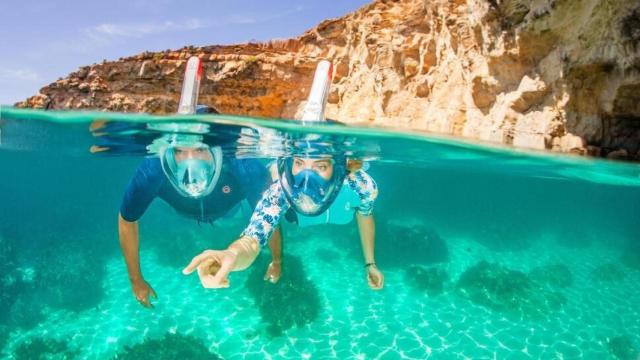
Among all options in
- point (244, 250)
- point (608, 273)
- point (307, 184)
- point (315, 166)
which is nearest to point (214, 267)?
point (244, 250)

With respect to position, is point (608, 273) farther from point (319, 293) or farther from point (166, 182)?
point (166, 182)

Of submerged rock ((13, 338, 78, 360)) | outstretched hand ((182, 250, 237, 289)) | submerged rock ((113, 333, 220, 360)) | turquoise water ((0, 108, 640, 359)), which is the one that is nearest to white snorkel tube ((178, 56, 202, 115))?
turquoise water ((0, 108, 640, 359))

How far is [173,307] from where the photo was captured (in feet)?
36.4

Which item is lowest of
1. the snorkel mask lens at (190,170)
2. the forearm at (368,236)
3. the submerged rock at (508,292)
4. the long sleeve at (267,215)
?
the submerged rock at (508,292)

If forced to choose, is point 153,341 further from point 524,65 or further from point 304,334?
point 524,65

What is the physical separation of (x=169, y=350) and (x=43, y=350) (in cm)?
334

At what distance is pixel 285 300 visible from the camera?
1098 centimetres

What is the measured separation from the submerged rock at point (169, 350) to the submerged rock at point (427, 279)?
6.89 m

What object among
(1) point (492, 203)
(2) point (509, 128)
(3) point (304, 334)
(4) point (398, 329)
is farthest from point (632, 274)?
(1) point (492, 203)

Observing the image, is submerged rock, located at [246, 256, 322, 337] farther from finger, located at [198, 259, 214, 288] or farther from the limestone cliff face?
the limestone cliff face

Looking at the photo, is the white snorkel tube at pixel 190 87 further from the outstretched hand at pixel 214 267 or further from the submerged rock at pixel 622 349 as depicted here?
the submerged rock at pixel 622 349

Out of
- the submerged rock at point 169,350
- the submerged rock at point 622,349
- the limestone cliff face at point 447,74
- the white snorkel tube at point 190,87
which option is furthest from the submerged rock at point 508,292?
the white snorkel tube at point 190,87

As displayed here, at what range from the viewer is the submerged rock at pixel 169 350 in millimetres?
8781

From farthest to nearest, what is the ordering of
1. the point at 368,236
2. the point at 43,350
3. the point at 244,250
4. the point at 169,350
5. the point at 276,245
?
the point at 43,350 < the point at 169,350 < the point at 276,245 < the point at 368,236 < the point at 244,250
